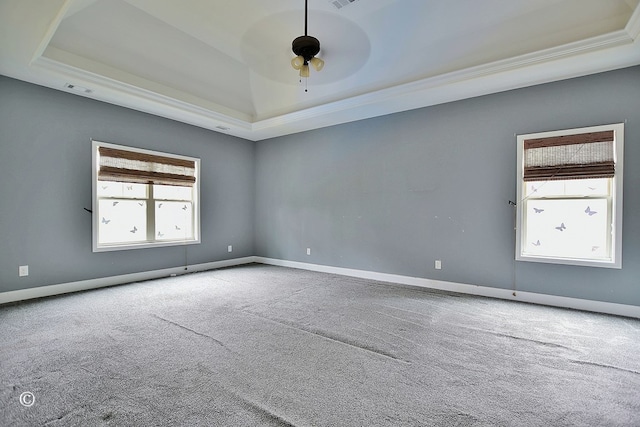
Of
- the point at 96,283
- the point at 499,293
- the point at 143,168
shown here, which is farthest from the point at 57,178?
the point at 499,293

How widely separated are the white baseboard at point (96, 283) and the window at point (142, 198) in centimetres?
47

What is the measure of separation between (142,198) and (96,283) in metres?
1.46

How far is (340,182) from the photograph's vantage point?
5406mm

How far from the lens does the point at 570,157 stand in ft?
11.7

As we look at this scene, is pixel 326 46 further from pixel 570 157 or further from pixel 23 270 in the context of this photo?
pixel 23 270

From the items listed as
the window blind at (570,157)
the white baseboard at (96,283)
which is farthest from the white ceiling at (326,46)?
the white baseboard at (96,283)

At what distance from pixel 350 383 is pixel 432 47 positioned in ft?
12.2

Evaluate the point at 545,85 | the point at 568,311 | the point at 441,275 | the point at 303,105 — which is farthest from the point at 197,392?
the point at 545,85

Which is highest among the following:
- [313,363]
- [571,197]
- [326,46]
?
[326,46]

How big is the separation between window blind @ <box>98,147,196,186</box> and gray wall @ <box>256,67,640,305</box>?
1860 millimetres

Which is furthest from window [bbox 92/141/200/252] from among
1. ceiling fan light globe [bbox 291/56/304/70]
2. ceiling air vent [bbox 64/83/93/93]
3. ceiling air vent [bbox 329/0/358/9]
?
ceiling air vent [bbox 329/0/358/9]

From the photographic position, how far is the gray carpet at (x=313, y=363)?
5.55ft

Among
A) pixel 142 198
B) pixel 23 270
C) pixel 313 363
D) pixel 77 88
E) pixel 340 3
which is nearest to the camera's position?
pixel 313 363

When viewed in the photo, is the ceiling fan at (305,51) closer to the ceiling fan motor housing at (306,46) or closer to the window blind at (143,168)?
the ceiling fan motor housing at (306,46)
